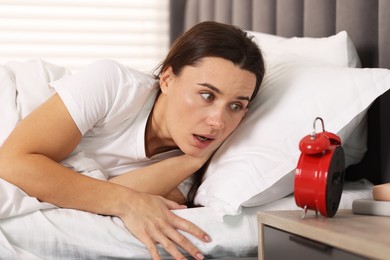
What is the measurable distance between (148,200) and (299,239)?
1.33 ft

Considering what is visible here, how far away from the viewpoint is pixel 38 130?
50.6 inches

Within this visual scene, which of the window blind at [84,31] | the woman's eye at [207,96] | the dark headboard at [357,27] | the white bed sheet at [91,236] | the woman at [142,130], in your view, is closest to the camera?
the white bed sheet at [91,236]

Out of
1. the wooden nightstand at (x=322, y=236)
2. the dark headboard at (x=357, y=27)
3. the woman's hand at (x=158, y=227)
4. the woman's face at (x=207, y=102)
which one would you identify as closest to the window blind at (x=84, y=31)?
the dark headboard at (x=357, y=27)

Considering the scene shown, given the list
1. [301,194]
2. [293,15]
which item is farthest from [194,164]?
[293,15]

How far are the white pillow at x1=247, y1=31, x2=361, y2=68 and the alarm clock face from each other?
1.91 feet

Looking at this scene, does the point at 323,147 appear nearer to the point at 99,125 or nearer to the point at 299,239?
the point at 299,239

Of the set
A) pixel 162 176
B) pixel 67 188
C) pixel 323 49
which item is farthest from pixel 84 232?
pixel 323 49

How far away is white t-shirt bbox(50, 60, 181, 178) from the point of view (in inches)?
53.2

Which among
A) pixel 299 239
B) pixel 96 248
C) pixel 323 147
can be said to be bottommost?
pixel 96 248

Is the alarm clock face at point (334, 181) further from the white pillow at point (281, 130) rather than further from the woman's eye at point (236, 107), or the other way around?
the woman's eye at point (236, 107)

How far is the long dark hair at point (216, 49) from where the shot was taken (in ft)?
4.46

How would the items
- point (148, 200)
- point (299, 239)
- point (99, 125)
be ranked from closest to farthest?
point (299, 239), point (148, 200), point (99, 125)

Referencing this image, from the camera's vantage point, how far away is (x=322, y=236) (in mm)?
857

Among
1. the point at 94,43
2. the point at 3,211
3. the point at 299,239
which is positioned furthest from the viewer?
the point at 94,43
